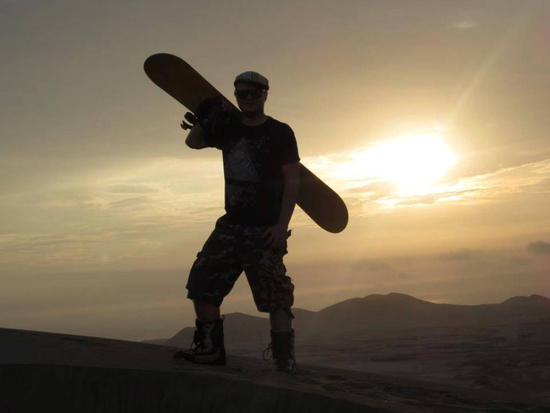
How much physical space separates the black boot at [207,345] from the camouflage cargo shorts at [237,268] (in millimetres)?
160

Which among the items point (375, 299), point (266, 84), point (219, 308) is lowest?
point (219, 308)

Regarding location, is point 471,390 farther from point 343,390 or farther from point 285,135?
point 285,135

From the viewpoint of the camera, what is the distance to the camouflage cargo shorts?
411cm

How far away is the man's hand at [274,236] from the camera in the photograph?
4098 millimetres

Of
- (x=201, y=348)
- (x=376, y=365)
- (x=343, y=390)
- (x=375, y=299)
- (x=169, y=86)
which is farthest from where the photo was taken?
(x=375, y=299)

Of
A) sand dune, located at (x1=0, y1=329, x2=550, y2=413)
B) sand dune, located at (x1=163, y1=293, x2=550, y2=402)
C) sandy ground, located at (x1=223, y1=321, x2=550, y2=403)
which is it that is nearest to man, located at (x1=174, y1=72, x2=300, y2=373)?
sand dune, located at (x1=0, y1=329, x2=550, y2=413)

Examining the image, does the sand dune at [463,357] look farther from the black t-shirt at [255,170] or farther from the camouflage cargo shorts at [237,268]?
the black t-shirt at [255,170]

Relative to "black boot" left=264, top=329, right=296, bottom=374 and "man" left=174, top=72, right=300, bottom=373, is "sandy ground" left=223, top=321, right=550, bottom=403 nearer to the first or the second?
"black boot" left=264, top=329, right=296, bottom=374

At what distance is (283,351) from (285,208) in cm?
95

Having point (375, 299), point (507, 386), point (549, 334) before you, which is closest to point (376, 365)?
point (507, 386)

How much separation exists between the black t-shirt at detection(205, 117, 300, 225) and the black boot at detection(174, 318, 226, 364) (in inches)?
27.4

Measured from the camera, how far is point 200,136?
4324mm

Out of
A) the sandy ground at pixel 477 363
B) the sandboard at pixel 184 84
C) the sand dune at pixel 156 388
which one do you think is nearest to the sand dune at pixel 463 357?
the sandy ground at pixel 477 363

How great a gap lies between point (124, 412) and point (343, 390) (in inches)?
50.7
